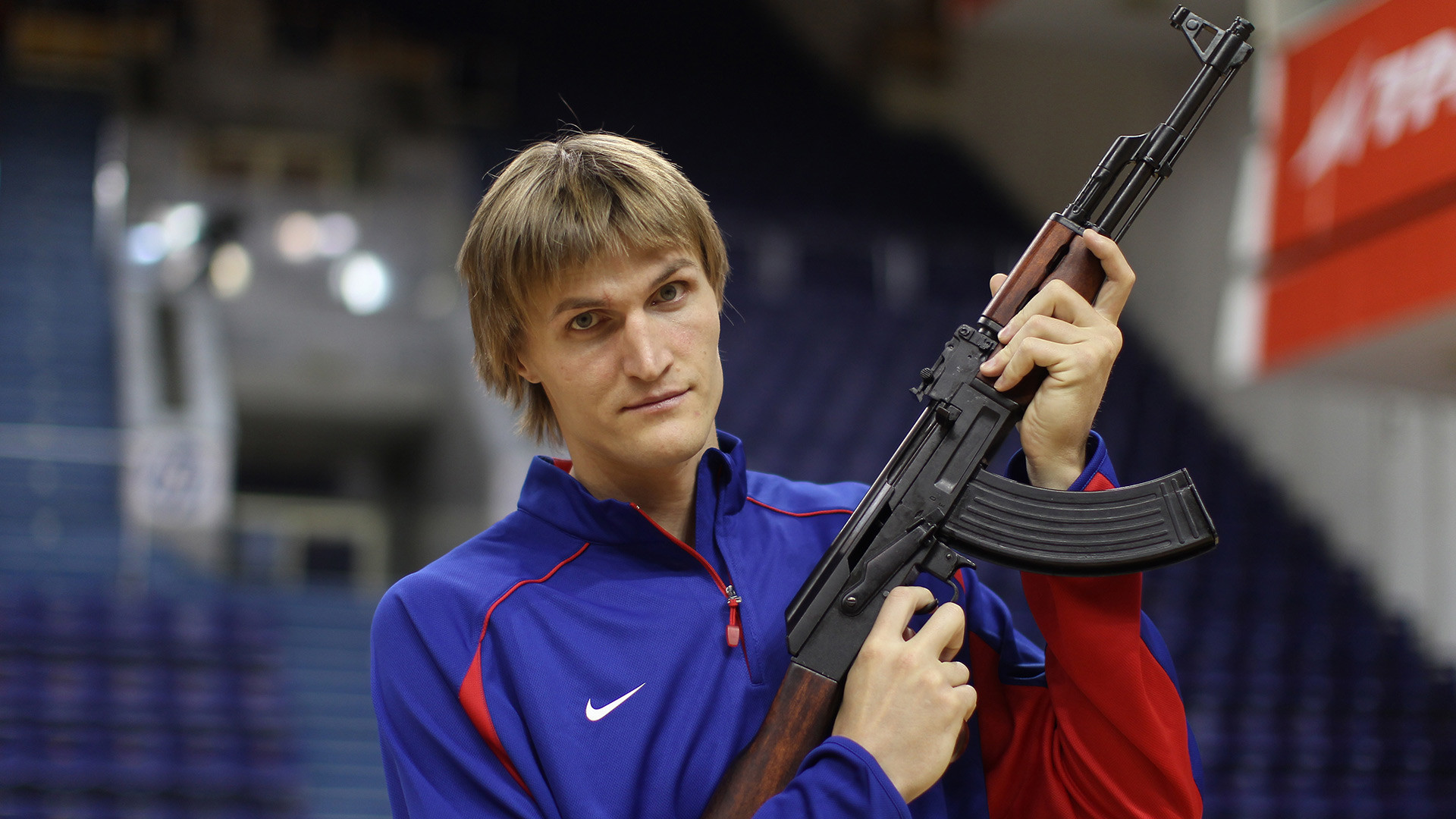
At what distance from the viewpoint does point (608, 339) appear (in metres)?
1.30

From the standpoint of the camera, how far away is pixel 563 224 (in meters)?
1.28

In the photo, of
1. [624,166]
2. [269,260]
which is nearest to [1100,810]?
[624,166]

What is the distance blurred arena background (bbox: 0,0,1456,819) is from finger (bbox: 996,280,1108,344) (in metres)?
3.58

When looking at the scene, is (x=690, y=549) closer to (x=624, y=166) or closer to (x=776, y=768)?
(x=776, y=768)

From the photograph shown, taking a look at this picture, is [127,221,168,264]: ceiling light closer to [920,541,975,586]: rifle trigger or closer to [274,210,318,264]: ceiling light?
[274,210,318,264]: ceiling light

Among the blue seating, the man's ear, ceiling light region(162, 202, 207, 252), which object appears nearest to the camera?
the man's ear

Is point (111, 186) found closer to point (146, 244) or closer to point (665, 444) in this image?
point (146, 244)

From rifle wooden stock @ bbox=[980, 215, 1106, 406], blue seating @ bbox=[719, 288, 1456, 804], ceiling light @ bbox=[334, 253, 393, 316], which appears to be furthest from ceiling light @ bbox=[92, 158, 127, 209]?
rifle wooden stock @ bbox=[980, 215, 1106, 406]

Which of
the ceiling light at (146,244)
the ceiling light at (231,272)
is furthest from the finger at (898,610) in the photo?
the ceiling light at (231,272)

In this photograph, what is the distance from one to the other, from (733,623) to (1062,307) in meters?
0.47

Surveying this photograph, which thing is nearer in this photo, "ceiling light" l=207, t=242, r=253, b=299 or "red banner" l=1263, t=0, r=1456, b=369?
"red banner" l=1263, t=0, r=1456, b=369

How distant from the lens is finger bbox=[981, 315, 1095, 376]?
49.8 inches

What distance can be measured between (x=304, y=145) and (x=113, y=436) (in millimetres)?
5735

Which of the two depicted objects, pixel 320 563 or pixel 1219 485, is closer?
pixel 1219 485
